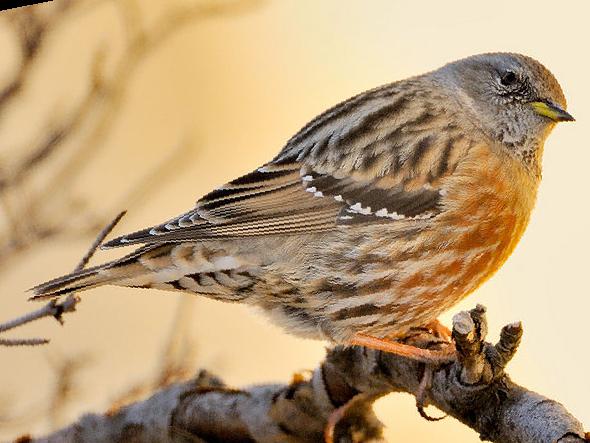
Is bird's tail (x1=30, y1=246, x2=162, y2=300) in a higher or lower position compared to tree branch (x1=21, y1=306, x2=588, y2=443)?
higher

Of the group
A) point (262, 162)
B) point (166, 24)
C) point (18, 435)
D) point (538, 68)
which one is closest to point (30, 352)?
point (18, 435)

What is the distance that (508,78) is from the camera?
2828 millimetres

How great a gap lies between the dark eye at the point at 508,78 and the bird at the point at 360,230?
0.04m

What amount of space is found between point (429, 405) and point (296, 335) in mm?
412

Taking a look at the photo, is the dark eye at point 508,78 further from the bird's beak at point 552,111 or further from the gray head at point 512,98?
the bird's beak at point 552,111

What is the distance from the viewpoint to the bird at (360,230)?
8.28ft

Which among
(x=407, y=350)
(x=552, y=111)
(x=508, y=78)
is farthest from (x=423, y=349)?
(x=508, y=78)

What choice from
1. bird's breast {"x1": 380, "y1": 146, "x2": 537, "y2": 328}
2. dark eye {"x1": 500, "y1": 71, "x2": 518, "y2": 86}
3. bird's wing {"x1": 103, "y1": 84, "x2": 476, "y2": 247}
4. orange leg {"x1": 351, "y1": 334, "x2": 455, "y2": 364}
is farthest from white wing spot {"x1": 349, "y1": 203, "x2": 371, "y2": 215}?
dark eye {"x1": 500, "y1": 71, "x2": 518, "y2": 86}

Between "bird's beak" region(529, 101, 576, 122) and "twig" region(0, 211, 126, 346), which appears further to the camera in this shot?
"bird's beak" region(529, 101, 576, 122)

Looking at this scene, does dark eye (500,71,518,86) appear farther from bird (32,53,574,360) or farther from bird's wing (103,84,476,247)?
bird's wing (103,84,476,247)

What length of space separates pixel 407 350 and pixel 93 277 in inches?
31.0

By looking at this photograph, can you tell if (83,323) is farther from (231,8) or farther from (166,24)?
(231,8)

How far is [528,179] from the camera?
275cm

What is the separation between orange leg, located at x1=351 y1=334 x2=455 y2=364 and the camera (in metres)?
2.36
